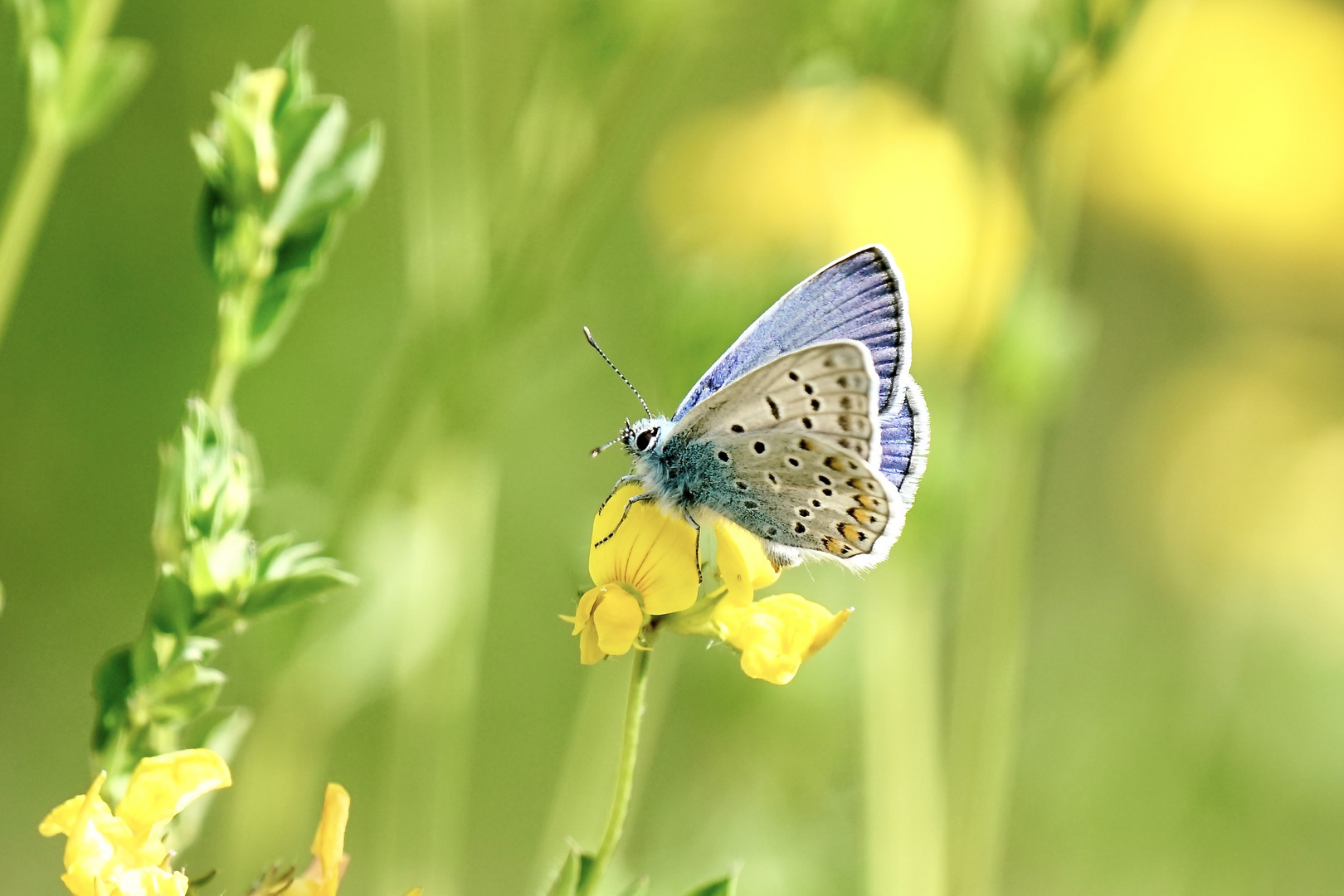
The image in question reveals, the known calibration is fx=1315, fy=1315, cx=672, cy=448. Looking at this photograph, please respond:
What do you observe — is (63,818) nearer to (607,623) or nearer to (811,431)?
(607,623)

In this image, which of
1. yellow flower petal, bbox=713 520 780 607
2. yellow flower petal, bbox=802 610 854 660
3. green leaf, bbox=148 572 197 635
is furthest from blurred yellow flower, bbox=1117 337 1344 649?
green leaf, bbox=148 572 197 635

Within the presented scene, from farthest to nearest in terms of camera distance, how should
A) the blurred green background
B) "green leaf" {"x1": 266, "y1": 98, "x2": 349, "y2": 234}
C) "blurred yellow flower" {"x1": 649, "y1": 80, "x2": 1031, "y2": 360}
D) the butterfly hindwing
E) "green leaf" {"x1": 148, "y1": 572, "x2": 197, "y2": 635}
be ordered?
"blurred yellow flower" {"x1": 649, "y1": 80, "x2": 1031, "y2": 360}
the blurred green background
the butterfly hindwing
"green leaf" {"x1": 266, "y1": 98, "x2": 349, "y2": 234}
"green leaf" {"x1": 148, "y1": 572, "x2": 197, "y2": 635}

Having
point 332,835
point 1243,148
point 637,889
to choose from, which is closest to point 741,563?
point 637,889

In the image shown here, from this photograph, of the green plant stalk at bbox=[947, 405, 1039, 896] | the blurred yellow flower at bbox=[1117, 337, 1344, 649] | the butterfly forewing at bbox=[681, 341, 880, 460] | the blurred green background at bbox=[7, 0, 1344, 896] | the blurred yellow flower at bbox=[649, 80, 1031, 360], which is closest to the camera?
the butterfly forewing at bbox=[681, 341, 880, 460]

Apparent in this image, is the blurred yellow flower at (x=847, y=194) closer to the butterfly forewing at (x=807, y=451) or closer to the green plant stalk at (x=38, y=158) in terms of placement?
the butterfly forewing at (x=807, y=451)

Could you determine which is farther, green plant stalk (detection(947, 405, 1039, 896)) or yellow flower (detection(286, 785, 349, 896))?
green plant stalk (detection(947, 405, 1039, 896))

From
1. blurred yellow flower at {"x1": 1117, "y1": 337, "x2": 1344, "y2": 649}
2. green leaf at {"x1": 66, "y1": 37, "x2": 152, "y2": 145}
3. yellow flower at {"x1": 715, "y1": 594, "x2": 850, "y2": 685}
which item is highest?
blurred yellow flower at {"x1": 1117, "y1": 337, "x2": 1344, "y2": 649}

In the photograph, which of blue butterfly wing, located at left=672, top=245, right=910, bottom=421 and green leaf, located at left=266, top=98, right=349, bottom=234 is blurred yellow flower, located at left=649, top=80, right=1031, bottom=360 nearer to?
blue butterfly wing, located at left=672, top=245, right=910, bottom=421
